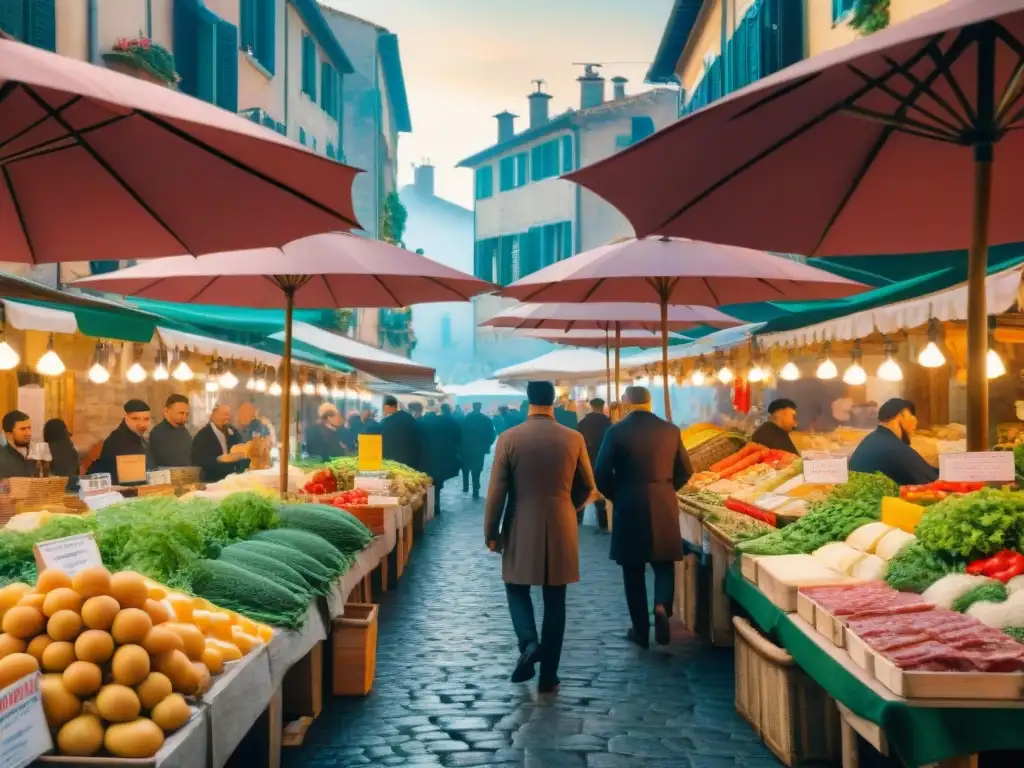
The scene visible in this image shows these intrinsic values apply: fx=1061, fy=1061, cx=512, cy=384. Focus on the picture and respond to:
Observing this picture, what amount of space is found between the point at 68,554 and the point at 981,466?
3.99 m

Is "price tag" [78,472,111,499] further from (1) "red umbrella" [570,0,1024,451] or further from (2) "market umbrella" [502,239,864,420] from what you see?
(1) "red umbrella" [570,0,1024,451]

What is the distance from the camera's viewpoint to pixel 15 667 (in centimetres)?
334

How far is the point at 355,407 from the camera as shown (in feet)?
145

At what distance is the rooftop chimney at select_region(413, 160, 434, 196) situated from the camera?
2906 inches

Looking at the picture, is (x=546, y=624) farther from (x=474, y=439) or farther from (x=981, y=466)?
(x=474, y=439)

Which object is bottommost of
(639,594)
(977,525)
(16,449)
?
(639,594)

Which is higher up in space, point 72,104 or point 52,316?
point 72,104

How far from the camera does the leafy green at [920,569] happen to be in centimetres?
524

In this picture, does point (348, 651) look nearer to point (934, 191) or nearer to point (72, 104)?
point (72, 104)

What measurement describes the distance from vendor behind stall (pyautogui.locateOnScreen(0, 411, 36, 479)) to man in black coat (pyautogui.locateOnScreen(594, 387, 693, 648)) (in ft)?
17.0

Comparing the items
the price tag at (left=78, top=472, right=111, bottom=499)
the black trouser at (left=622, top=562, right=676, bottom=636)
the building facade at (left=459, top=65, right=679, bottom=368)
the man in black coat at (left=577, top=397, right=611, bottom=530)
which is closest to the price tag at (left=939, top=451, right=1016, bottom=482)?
the black trouser at (left=622, top=562, right=676, bottom=636)

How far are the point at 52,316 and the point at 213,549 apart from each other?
383cm

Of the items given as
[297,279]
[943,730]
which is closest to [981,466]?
[943,730]

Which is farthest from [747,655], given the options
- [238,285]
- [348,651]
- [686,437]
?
[686,437]
